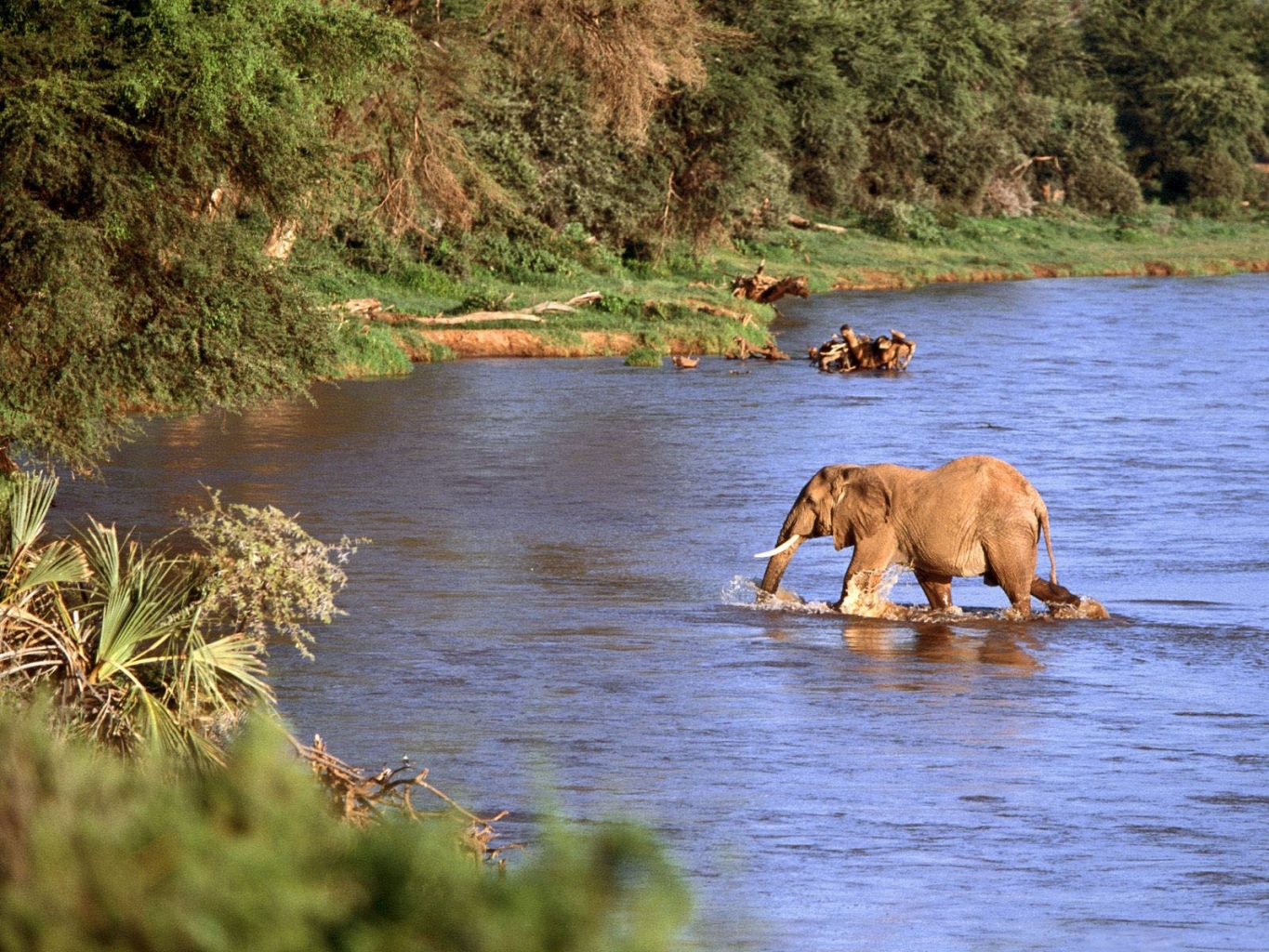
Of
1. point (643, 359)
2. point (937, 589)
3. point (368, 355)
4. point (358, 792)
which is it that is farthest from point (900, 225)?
point (358, 792)

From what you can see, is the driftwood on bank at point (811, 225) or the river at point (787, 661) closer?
the river at point (787, 661)

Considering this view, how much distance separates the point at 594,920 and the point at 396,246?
35.8 metres

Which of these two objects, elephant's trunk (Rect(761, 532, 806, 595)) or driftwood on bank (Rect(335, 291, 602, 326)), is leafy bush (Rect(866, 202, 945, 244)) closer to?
driftwood on bank (Rect(335, 291, 602, 326))

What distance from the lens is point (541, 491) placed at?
2192 centimetres

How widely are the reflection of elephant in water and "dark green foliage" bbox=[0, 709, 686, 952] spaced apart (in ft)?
37.8

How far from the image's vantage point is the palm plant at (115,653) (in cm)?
813

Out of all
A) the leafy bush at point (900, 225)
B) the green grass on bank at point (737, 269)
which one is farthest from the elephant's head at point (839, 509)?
the leafy bush at point (900, 225)

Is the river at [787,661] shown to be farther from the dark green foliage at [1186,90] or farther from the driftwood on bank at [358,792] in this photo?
the dark green foliage at [1186,90]

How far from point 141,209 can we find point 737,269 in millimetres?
37693

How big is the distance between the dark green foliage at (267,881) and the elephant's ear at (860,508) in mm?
11522

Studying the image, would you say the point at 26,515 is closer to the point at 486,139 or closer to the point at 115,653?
the point at 115,653

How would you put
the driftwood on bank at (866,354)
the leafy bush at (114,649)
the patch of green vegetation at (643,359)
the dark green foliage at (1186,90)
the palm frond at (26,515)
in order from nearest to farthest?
the leafy bush at (114,649), the palm frond at (26,515), the patch of green vegetation at (643,359), the driftwood on bank at (866,354), the dark green foliage at (1186,90)

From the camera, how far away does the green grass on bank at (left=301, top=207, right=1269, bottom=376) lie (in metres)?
37.3

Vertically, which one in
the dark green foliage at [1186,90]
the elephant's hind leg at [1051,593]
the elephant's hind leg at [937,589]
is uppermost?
the dark green foliage at [1186,90]
